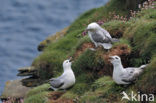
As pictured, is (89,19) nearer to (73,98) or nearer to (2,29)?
(73,98)

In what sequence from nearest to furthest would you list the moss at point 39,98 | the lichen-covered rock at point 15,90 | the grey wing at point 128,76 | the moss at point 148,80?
the moss at point 148,80, the grey wing at point 128,76, the moss at point 39,98, the lichen-covered rock at point 15,90

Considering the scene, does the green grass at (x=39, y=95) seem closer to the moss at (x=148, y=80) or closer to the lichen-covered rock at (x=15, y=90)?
the lichen-covered rock at (x=15, y=90)

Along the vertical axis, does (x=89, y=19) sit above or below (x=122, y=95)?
above

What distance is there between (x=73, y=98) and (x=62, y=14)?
19020 millimetres

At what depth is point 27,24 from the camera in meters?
27.5

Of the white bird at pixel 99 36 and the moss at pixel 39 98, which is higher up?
the white bird at pixel 99 36

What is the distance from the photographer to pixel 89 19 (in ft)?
50.4

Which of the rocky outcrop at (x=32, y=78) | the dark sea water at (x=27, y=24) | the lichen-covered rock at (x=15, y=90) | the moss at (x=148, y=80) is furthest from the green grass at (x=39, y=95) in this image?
the dark sea water at (x=27, y=24)

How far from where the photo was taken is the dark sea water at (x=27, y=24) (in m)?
23.3

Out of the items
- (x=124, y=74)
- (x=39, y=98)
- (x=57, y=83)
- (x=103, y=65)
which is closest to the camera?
(x=124, y=74)

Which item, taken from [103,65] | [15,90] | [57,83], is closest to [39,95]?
[57,83]

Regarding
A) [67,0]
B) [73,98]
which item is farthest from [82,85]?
[67,0]

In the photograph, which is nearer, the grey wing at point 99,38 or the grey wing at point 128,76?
the grey wing at point 128,76

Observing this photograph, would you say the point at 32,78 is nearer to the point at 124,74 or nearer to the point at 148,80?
the point at 124,74
